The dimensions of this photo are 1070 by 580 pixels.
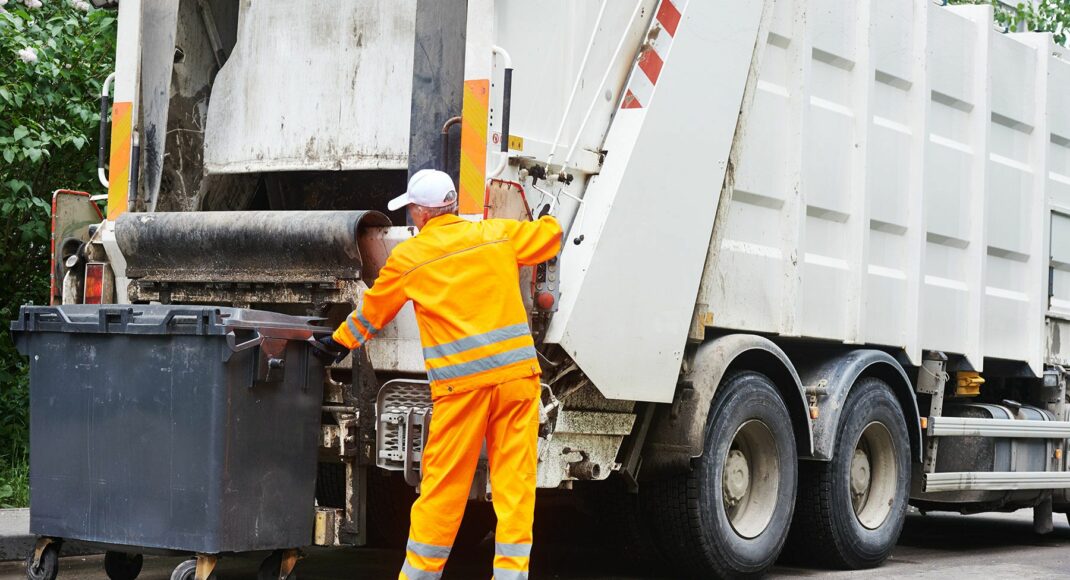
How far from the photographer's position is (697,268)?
5.80m

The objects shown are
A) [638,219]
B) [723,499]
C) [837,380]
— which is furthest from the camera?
[837,380]

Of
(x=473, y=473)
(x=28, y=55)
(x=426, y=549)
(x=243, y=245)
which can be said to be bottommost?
(x=426, y=549)

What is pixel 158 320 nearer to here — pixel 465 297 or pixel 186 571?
pixel 186 571

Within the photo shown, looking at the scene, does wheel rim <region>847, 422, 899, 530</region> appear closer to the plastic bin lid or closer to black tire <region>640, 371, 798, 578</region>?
black tire <region>640, 371, 798, 578</region>

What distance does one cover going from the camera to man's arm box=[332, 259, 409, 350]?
4832mm

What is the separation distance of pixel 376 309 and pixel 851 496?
9.78 feet

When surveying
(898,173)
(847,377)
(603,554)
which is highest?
(898,173)

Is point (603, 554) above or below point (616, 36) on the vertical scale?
below

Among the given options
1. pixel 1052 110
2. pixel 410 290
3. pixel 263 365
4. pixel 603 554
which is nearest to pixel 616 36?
pixel 410 290

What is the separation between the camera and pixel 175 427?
189 inches

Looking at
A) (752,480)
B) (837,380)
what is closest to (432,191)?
(752,480)

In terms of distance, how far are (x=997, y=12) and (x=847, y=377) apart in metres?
6.54

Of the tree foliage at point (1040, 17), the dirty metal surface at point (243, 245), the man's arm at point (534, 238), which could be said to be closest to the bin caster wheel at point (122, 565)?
the dirty metal surface at point (243, 245)

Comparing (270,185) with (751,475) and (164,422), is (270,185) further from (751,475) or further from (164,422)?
(751,475)
